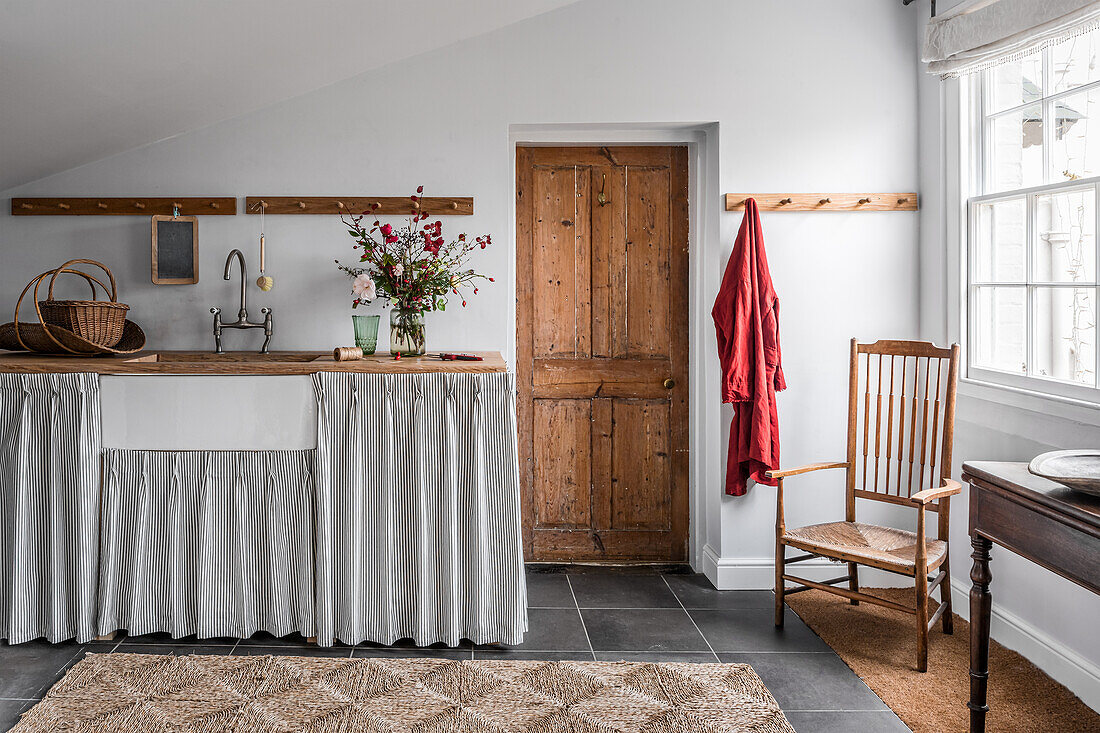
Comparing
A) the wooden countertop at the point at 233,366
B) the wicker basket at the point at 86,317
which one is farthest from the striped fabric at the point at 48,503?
the wicker basket at the point at 86,317

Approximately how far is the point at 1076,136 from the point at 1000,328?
75 centimetres

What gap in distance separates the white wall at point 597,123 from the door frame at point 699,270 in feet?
0.11

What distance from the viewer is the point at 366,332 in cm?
310

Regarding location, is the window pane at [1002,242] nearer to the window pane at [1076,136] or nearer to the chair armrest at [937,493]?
the window pane at [1076,136]

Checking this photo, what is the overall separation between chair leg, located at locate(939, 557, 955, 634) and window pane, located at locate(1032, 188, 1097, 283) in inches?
43.3

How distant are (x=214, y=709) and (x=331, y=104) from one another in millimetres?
2400

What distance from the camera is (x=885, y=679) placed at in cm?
258

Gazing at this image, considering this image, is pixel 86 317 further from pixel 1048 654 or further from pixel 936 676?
pixel 1048 654

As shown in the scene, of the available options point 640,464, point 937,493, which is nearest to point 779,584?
point 937,493

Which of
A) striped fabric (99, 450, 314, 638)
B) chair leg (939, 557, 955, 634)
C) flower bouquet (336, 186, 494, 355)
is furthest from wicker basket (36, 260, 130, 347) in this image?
chair leg (939, 557, 955, 634)

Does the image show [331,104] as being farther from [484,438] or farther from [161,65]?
[484,438]

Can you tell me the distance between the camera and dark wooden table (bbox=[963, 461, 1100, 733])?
176 cm

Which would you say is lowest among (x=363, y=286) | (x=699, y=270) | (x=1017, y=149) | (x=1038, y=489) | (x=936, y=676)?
(x=936, y=676)

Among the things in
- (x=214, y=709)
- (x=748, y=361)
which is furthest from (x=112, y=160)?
(x=748, y=361)
